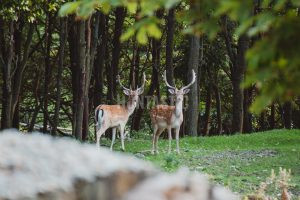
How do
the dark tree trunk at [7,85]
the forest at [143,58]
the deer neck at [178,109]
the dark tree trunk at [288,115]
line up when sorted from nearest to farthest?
the forest at [143,58]
the deer neck at [178,109]
the dark tree trunk at [7,85]
the dark tree trunk at [288,115]

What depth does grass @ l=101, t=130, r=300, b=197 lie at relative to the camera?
11852mm

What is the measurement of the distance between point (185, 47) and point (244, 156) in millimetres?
14853

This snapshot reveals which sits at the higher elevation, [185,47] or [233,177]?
[185,47]

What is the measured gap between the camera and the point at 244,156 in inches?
620

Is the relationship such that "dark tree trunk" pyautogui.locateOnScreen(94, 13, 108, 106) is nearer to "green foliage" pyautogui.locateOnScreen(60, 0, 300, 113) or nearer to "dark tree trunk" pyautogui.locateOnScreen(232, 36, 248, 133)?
"dark tree trunk" pyautogui.locateOnScreen(232, 36, 248, 133)

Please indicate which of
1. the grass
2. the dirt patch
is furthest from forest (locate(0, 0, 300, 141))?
the dirt patch

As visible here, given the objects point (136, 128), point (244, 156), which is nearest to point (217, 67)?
point (136, 128)

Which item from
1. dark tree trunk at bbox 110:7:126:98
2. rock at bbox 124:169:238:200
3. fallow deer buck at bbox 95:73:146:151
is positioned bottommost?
rock at bbox 124:169:238:200

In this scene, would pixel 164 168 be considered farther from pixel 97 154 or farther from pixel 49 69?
pixel 49 69

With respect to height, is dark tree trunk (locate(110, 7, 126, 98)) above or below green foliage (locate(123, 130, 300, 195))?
above

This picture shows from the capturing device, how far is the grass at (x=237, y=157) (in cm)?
1185

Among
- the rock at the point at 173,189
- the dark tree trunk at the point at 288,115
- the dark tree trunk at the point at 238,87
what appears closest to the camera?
the rock at the point at 173,189

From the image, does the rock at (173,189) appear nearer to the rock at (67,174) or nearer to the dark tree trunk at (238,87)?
the rock at (67,174)

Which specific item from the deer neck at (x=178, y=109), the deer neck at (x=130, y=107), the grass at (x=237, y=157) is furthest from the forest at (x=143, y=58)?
the deer neck at (x=178, y=109)
